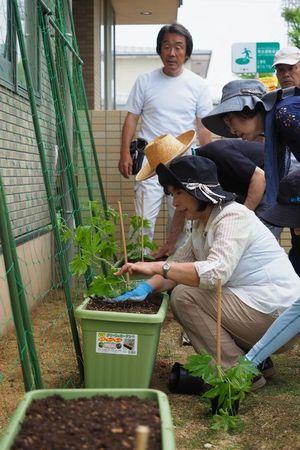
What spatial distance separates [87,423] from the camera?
181cm

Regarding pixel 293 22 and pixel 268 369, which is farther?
pixel 293 22

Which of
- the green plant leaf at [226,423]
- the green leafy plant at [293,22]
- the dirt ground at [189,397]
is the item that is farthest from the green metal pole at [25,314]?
the green leafy plant at [293,22]

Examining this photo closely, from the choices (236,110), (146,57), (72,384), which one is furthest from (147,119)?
(146,57)

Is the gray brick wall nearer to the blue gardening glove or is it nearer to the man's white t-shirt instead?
the man's white t-shirt

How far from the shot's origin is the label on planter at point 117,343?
134 inches

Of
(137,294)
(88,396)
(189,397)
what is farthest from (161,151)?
(88,396)

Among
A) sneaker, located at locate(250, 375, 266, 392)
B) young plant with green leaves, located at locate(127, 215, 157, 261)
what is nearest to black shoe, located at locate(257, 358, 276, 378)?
sneaker, located at locate(250, 375, 266, 392)

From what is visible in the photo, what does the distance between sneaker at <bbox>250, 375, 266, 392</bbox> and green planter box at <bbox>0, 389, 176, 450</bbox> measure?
1845 millimetres

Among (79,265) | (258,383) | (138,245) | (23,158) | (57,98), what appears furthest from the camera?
(23,158)

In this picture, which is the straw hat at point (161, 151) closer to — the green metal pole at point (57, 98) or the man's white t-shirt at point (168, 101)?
the green metal pole at point (57, 98)

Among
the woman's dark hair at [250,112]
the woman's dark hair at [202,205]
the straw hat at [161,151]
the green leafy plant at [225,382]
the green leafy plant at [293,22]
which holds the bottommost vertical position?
the green leafy plant at [293,22]

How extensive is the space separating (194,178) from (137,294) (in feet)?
2.26

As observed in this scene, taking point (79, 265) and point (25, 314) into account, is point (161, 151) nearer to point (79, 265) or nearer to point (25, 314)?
point (79, 265)

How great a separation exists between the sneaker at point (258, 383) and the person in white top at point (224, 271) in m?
0.17
